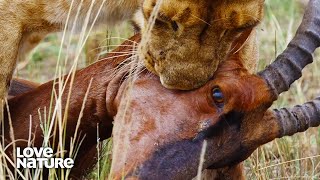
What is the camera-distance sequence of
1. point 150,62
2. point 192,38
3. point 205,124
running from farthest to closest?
point 150,62
point 192,38
point 205,124

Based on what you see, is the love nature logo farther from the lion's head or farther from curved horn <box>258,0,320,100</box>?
curved horn <box>258,0,320,100</box>

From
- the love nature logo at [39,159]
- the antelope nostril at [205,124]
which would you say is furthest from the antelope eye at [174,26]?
the love nature logo at [39,159]

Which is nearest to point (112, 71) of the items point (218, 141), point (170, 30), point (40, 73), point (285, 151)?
point (170, 30)

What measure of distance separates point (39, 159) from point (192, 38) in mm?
892

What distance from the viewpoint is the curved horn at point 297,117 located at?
405 centimetres

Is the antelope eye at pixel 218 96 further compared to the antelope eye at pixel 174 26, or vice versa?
the antelope eye at pixel 174 26

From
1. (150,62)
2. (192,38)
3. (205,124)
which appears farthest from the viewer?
(150,62)

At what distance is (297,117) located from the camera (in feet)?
13.5

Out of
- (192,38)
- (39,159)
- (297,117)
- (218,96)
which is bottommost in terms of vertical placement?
(39,159)

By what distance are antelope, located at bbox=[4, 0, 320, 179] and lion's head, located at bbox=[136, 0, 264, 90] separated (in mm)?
52

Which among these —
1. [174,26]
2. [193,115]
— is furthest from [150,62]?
[193,115]

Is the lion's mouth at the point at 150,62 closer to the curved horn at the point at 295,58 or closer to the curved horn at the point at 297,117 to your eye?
the curved horn at the point at 295,58

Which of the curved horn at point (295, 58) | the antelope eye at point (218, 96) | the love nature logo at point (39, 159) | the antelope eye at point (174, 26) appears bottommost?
the love nature logo at point (39, 159)

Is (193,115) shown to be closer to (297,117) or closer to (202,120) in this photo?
(202,120)
